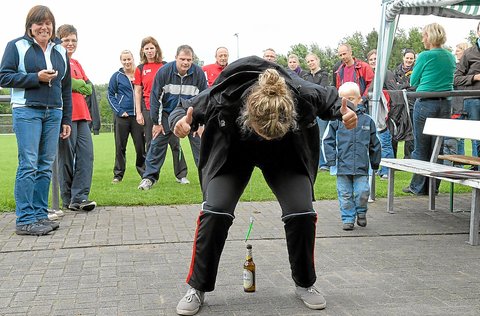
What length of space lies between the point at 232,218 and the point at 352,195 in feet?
10.4

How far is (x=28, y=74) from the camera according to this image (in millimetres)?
6887

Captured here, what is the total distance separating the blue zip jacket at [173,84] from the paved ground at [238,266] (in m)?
2.44

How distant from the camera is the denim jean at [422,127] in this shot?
9578 mm

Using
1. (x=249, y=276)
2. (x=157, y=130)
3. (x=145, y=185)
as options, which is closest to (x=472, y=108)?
(x=157, y=130)

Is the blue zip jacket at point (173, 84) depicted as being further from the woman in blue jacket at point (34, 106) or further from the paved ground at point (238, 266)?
the woman in blue jacket at point (34, 106)

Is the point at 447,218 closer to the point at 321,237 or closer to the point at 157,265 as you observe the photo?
the point at 321,237

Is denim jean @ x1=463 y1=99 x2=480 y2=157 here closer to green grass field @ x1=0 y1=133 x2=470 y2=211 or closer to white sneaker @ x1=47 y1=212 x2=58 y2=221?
green grass field @ x1=0 y1=133 x2=470 y2=211

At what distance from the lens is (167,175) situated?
12555 millimetres

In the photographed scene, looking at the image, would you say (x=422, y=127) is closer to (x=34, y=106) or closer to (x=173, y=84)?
(x=173, y=84)

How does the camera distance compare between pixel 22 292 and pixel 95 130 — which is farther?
pixel 95 130

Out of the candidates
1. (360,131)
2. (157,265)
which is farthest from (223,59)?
(157,265)

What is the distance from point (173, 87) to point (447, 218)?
4460 mm

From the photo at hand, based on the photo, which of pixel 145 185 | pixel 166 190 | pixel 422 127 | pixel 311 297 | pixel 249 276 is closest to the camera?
pixel 311 297

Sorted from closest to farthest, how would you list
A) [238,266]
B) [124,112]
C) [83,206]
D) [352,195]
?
[238,266] < [352,195] < [83,206] < [124,112]
